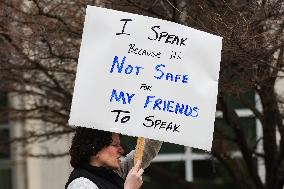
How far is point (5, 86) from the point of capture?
793cm

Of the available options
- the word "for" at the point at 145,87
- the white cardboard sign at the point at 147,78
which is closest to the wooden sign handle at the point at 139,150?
the white cardboard sign at the point at 147,78

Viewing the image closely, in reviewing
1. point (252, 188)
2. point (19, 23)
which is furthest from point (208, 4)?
point (252, 188)

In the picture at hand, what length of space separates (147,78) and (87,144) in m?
0.46

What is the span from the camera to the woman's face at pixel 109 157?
400 cm

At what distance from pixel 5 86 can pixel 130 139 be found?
8.52 ft

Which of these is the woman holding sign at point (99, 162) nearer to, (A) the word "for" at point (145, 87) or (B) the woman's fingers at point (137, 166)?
(B) the woman's fingers at point (137, 166)

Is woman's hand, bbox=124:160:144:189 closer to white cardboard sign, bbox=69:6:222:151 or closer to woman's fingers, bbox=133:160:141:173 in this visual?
woman's fingers, bbox=133:160:141:173

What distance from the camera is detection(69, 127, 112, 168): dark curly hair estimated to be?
13.1ft

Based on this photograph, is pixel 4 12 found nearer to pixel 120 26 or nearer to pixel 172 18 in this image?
pixel 172 18

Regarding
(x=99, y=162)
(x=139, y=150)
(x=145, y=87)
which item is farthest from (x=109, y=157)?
(x=145, y=87)

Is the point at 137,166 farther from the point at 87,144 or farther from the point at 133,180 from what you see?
the point at 87,144

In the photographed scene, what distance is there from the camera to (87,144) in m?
4.02

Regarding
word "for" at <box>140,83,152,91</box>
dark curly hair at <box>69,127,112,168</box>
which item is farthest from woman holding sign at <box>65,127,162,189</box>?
word "for" at <box>140,83,152,91</box>

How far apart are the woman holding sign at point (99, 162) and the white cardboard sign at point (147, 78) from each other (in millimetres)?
75
